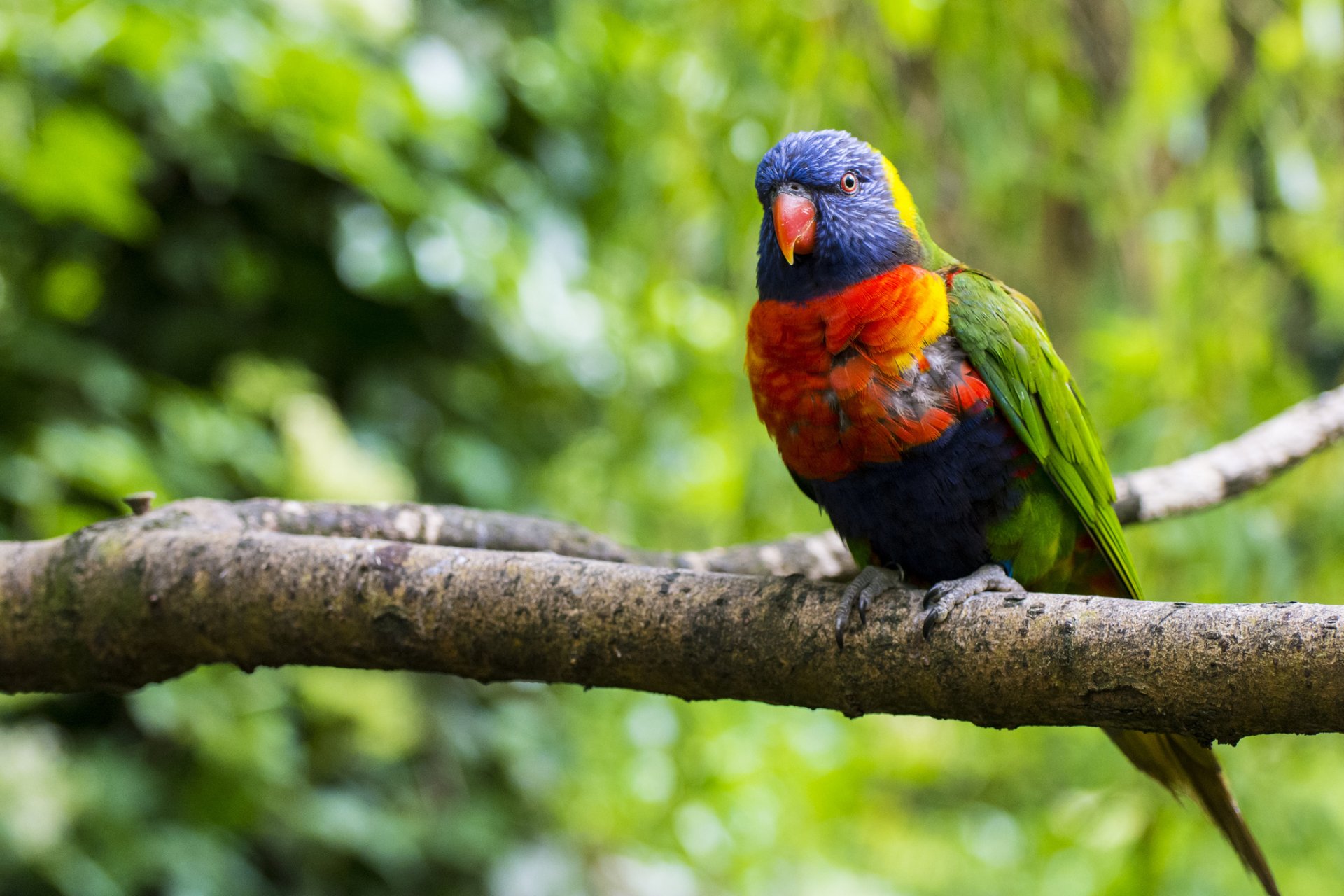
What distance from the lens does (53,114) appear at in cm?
272

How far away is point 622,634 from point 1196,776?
1.07 meters

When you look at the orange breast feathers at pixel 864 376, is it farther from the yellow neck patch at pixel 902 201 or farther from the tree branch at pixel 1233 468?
the tree branch at pixel 1233 468

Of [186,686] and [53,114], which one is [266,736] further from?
[53,114]

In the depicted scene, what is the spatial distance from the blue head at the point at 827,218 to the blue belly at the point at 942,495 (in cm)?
33

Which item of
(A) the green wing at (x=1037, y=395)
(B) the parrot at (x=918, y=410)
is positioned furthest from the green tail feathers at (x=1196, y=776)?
(A) the green wing at (x=1037, y=395)

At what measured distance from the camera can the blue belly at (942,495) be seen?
186cm

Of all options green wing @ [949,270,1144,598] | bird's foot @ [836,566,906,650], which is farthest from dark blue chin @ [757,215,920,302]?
bird's foot @ [836,566,906,650]

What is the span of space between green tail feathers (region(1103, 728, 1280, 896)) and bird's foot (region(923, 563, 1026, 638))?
33 cm

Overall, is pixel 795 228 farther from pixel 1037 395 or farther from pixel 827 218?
pixel 1037 395

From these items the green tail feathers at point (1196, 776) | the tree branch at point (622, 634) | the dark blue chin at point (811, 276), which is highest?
the dark blue chin at point (811, 276)

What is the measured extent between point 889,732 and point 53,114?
12.0ft

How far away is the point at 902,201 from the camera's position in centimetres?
214

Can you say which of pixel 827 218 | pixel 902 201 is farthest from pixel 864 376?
pixel 902 201

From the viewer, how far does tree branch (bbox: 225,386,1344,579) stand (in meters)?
2.11
